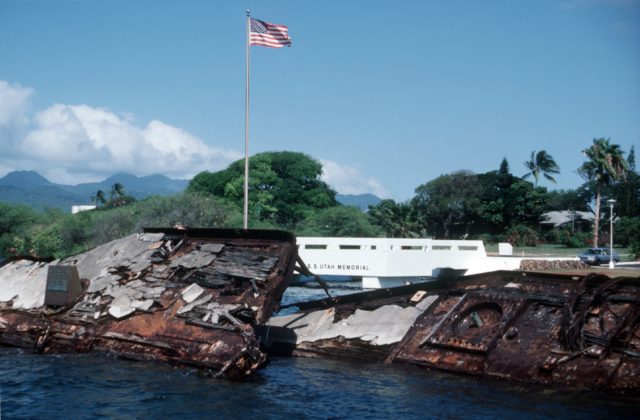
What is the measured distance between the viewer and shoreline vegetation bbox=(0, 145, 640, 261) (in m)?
49.6

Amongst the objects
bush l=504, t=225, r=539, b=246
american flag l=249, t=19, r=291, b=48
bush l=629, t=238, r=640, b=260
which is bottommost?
bush l=629, t=238, r=640, b=260

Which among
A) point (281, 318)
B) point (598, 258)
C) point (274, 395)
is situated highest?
point (598, 258)

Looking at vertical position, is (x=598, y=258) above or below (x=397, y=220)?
below

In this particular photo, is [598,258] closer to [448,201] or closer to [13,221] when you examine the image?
[448,201]

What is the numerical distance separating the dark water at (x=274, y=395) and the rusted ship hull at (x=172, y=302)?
1.51ft

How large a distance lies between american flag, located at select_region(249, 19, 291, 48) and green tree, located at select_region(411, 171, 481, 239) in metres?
50.3

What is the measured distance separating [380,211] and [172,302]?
4595 centimetres

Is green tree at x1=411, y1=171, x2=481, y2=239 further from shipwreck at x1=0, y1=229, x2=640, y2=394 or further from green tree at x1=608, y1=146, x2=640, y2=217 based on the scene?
shipwreck at x1=0, y1=229, x2=640, y2=394

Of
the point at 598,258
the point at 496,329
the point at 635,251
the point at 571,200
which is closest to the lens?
the point at 496,329

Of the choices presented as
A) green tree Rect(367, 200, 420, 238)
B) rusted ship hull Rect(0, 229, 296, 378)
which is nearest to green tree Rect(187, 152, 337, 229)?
green tree Rect(367, 200, 420, 238)

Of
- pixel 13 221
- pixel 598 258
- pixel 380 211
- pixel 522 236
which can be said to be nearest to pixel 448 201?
pixel 522 236

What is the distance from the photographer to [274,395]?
410 inches

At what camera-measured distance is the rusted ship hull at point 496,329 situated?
1015cm

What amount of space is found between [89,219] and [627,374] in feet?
171
